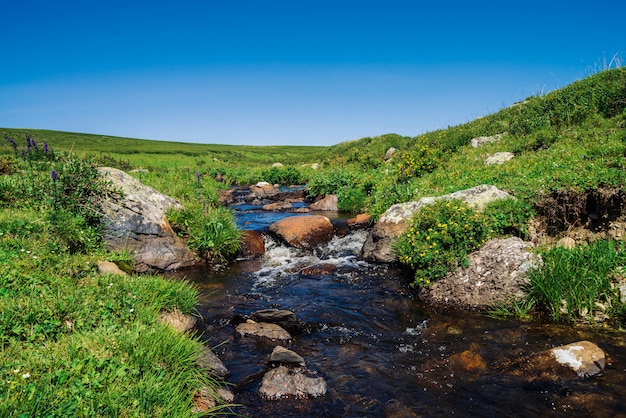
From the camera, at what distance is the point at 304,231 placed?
14531mm

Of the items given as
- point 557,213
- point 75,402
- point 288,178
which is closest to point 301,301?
point 75,402

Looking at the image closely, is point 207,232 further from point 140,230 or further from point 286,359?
point 286,359

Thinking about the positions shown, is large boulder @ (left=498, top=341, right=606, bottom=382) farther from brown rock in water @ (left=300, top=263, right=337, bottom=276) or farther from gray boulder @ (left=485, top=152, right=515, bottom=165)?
gray boulder @ (left=485, top=152, right=515, bottom=165)

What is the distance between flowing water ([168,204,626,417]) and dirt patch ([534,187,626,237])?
3143mm

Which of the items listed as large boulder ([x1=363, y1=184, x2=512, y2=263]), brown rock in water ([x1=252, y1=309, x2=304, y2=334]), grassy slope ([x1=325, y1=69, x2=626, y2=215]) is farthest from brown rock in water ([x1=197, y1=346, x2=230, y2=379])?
grassy slope ([x1=325, y1=69, x2=626, y2=215])

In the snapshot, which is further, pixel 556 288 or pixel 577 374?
pixel 556 288

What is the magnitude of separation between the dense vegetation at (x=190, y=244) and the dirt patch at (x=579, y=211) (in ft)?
0.09

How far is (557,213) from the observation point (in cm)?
967

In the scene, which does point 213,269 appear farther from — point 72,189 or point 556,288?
point 556,288

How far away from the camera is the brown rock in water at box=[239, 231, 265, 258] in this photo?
13.4 meters

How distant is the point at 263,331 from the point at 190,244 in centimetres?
573

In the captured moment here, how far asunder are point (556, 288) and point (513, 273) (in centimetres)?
94

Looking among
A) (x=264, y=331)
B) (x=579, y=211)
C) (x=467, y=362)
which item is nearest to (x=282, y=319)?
(x=264, y=331)

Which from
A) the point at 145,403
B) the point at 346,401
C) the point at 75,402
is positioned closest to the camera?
the point at 75,402
